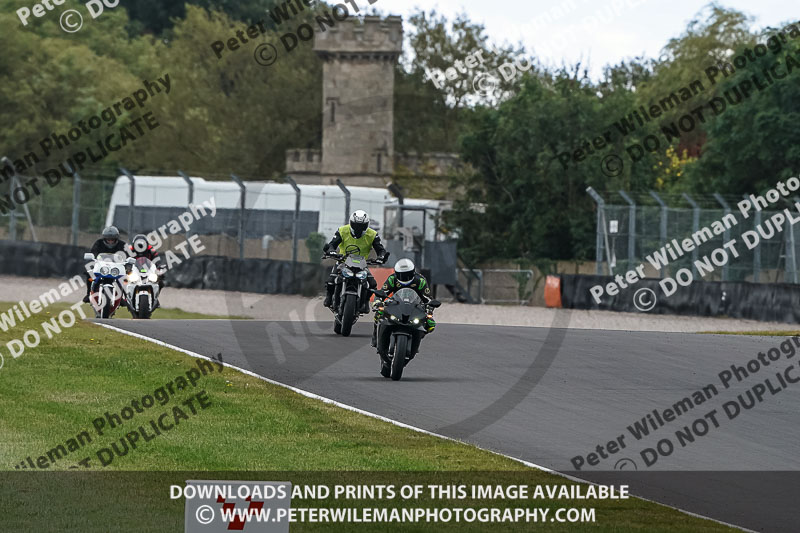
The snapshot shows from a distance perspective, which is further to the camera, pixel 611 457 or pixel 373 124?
pixel 373 124

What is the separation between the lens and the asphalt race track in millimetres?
11055

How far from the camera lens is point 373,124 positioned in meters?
73.2

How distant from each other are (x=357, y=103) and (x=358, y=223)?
5378 centimetres

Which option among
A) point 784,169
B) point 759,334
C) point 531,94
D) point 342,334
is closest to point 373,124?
point 531,94

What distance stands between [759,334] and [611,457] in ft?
49.7

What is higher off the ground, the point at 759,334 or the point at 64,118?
the point at 64,118

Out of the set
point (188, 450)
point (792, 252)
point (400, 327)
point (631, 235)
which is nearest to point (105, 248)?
point (400, 327)

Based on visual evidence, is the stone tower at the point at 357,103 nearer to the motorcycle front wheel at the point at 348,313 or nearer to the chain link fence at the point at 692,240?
the chain link fence at the point at 692,240

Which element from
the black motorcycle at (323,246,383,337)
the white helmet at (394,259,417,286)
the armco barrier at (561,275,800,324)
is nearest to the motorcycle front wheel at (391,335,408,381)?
the white helmet at (394,259,417,286)

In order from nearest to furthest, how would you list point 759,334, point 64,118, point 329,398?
point 329,398
point 759,334
point 64,118

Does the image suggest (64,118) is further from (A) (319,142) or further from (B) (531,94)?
(B) (531,94)

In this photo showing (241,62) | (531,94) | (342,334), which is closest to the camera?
(342,334)

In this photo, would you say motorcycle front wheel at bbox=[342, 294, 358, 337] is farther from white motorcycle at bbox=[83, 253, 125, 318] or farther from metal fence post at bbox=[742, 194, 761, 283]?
metal fence post at bbox=[742, 194, 761, 283]

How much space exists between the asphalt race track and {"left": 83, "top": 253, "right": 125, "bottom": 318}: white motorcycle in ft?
5.19
